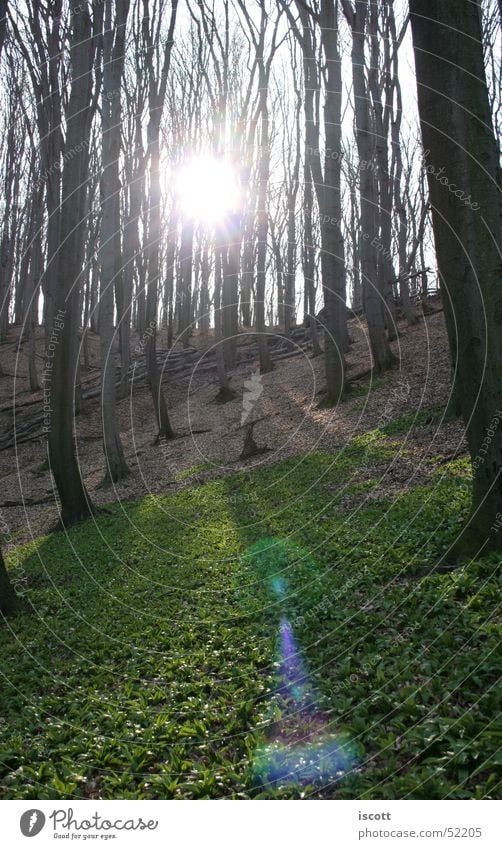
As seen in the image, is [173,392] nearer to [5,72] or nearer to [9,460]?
[9,460]

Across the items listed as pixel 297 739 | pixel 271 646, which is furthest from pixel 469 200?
pixel 297 739

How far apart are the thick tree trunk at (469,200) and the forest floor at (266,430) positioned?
3.95 meters

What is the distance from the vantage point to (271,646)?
530 centimetres

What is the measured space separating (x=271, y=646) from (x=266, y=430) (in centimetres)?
1229

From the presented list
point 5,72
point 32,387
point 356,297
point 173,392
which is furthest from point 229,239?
point 356,297

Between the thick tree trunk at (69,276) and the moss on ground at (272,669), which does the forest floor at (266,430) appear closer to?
the thick tree trunk at (69,276)

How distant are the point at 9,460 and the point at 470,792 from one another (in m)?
22.1

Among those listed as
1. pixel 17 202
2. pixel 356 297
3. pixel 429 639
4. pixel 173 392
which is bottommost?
pixel 429 639

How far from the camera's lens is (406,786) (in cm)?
322

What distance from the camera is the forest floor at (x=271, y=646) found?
3625 mm

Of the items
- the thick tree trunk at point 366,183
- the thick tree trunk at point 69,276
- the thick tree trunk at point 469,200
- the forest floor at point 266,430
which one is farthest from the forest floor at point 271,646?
the thick tree trunk at point 366,183

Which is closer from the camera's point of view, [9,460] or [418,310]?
[9,460]

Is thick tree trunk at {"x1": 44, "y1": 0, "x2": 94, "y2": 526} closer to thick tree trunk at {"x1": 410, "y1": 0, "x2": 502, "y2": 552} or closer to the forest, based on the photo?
the forest

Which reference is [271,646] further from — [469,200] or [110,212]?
[110,212]
